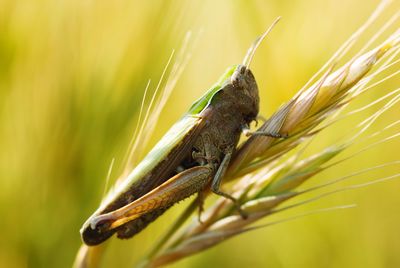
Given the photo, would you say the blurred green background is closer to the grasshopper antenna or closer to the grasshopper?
the grasshopper

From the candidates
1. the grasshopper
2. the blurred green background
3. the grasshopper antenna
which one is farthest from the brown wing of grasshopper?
the grasshopper antenna

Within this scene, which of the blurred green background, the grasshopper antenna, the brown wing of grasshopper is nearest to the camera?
the grasshopper antenna

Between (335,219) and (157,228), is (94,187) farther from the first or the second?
(335,219)

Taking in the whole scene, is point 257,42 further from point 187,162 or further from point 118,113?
point 187,162

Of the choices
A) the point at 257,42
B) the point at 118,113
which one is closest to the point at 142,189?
the point at 118,113

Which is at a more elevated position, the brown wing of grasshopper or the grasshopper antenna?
the grasshopper antenna

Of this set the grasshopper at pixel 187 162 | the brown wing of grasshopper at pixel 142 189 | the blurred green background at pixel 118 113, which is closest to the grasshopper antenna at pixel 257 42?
the grasshopper at pixel 187 162

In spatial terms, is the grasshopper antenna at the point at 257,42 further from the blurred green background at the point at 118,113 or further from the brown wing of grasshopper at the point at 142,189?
the brown wing of grasshopper at the point at 142,189
